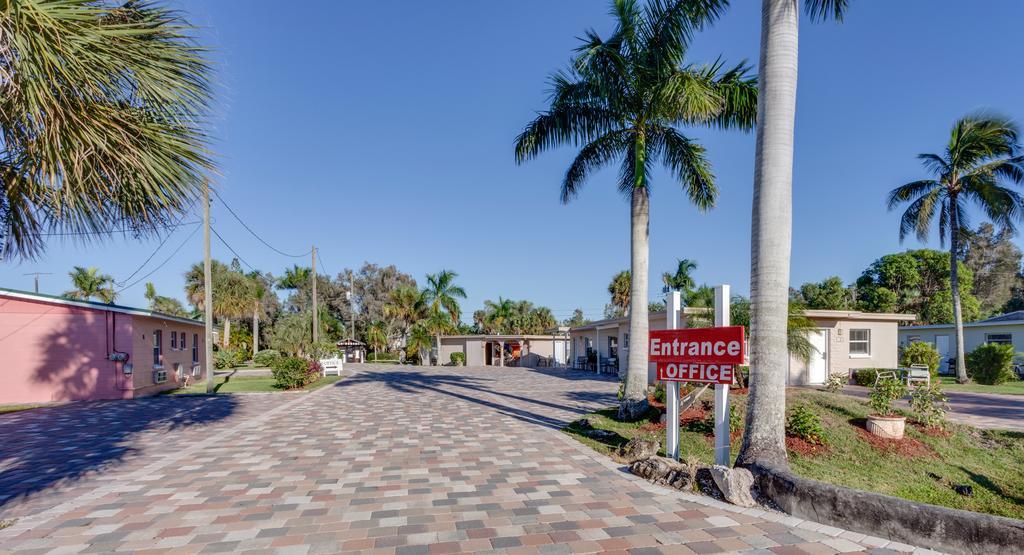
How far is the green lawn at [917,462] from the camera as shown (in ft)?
18.3

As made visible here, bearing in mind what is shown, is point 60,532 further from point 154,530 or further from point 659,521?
point 659,521

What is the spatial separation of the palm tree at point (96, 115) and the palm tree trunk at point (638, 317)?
8.48 m

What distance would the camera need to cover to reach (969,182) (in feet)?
61.4

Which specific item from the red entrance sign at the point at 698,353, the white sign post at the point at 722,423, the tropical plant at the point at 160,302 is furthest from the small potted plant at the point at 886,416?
the tropical plant at the point at 160,302

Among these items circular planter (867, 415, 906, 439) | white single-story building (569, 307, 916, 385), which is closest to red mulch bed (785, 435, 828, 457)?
circular planter (867, 415, 906, 439)

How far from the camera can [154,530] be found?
169 inches

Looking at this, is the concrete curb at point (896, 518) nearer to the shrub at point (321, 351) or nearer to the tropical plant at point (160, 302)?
the shrub at point (321, 351)

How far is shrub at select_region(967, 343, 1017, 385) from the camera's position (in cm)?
1727

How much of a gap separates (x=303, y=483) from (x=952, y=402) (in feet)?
49.9

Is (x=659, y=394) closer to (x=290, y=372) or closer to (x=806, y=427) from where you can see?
(x=806, y=427)

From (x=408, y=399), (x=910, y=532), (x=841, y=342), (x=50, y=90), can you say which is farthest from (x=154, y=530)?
(x=841, y=342)

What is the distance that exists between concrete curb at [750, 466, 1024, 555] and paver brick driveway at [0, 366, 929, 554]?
0.14 metres

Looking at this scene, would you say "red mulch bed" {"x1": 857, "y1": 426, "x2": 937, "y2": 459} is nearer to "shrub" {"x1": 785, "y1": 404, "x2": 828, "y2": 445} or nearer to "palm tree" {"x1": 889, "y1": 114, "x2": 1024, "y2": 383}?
"shrub" {"x1": 785, "y1": 404, "x2": 828, "y2": 445}

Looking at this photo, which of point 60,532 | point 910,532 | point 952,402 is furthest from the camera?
point 952,402
